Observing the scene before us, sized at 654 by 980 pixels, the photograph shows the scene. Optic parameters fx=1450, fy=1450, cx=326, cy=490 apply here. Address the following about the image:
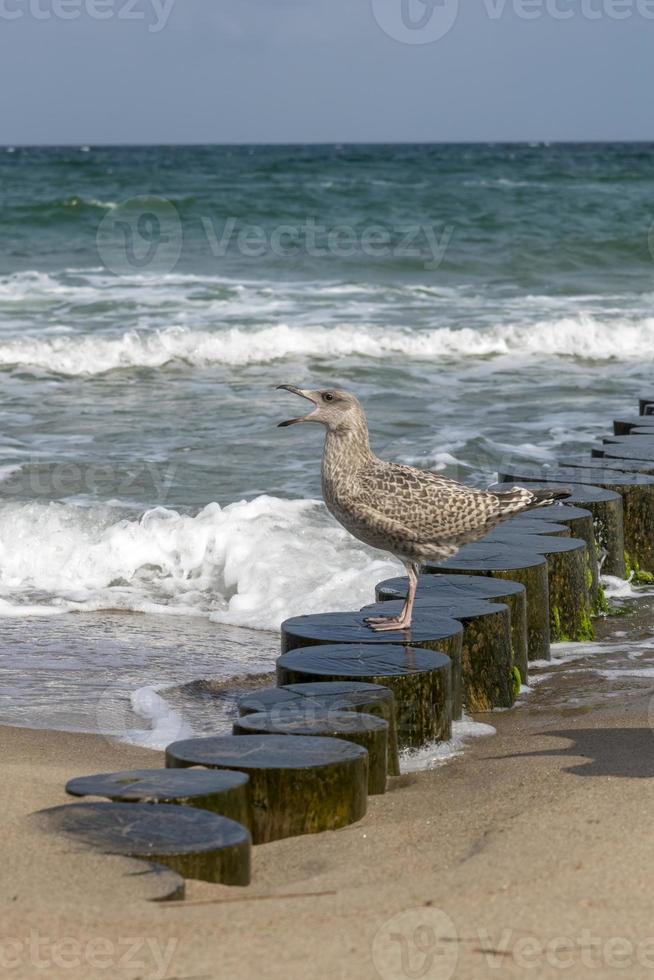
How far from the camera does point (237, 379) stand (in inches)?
643

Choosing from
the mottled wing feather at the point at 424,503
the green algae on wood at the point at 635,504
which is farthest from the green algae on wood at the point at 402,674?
the green algae on wood at the point at 635,504

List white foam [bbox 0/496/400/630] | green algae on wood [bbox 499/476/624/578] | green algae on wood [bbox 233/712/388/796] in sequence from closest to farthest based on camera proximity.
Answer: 1. green algae on wood [bbox 233/712/388/796]
2. green algae on wood [bbox 499/476/624/578]
3. white foam [bbox 0/496/400/630]

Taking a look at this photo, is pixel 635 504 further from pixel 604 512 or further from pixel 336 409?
pixel 336 409

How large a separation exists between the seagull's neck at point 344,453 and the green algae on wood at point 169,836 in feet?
6.21

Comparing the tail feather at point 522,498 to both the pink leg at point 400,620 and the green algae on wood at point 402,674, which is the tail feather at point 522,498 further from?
the green algae on wood at point 402,674

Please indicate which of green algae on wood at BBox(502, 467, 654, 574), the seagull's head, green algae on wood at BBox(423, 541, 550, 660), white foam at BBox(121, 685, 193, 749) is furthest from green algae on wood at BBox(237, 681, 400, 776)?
green algae on wood at BBox(502, 467, 654, 574)

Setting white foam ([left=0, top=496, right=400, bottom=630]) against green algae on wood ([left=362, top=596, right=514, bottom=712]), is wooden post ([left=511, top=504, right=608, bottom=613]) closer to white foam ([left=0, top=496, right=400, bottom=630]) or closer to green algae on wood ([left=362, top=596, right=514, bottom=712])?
white foam ([left=0, top=496, right=400, bottom=630])

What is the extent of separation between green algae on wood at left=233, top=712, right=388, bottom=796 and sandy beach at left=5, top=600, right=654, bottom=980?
0.12 meters

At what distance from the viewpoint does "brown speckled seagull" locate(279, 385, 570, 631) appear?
5.43 metres

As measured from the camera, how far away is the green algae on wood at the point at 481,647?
5.83 metres

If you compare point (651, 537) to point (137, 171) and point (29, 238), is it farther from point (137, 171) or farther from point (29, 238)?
point (137, 171)

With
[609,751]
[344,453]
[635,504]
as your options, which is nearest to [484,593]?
[344,453]

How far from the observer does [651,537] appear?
837 centimetres

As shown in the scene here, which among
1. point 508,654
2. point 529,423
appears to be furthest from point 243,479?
point 508,654
